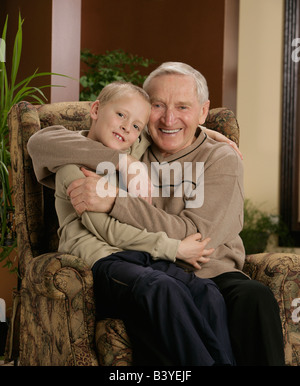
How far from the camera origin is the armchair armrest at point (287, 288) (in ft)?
5.74

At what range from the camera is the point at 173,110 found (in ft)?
6.56

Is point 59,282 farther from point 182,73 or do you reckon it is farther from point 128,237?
point 182,73

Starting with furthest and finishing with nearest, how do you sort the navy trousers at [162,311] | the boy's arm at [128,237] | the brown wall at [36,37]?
the brown wall at [36,37]
the boy's arm at [128,237]
the navy trousers at [162,311]

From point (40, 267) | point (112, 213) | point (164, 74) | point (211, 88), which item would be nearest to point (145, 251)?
point (112, 213)

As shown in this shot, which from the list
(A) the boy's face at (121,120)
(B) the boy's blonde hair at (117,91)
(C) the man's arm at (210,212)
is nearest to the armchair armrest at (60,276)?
(C) the man's arm at (210,212)

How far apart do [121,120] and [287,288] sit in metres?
0.80

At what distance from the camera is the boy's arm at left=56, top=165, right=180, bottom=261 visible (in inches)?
66.3

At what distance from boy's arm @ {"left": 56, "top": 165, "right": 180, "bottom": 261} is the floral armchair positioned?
15cm

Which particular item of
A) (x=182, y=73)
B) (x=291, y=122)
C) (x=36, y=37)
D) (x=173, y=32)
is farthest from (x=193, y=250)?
(x=173, y=32)

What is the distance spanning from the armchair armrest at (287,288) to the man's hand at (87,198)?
59 cm

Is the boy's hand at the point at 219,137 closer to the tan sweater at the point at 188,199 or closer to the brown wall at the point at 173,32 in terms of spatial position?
the tan sweater at the point at 188,199

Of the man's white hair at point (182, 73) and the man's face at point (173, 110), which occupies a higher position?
the man's white hair at point (182, 73)

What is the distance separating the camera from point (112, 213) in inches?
68.6

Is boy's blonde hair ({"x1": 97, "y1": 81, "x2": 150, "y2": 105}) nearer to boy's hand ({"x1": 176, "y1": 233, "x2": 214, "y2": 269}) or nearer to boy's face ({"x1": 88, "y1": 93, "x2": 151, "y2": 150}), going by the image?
boy's face ({"x1": 88, "y1": 93, "x2": 151, "y2": 150})
